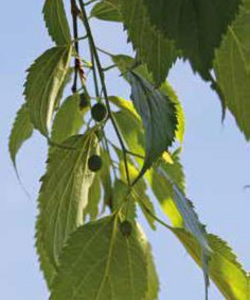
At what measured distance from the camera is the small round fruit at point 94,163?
3.77ft

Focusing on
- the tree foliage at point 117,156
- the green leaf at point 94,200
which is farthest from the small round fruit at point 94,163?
the green leaf at point 94,200

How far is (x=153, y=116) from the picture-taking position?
2.92 feet

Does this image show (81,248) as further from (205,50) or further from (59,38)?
(205,50)

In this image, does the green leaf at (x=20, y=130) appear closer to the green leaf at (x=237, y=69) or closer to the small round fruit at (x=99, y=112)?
A: the small round fruit at (x=99, y=112)

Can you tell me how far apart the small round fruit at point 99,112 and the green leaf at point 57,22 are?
106 mm

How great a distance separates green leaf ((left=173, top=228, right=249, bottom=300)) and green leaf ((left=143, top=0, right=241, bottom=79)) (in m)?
0.58

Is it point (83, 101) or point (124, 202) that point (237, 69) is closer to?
point (124, 202)

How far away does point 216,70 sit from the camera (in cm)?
91

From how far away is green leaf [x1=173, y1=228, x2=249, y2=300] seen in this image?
110 cm

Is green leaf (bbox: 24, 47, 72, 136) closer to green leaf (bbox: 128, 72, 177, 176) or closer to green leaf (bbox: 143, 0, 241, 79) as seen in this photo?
green leaf (bbox: 128, 72, 177, 176)

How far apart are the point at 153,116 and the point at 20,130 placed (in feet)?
1.67

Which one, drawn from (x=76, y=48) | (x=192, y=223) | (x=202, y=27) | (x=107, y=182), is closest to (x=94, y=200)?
(x=107, y=182)

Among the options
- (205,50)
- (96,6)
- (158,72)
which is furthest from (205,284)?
(96,6)

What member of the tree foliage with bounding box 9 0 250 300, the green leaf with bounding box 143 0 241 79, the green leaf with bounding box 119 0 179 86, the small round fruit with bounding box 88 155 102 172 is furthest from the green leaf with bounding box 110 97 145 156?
the green leaf with bounding box 143 0 241 79
